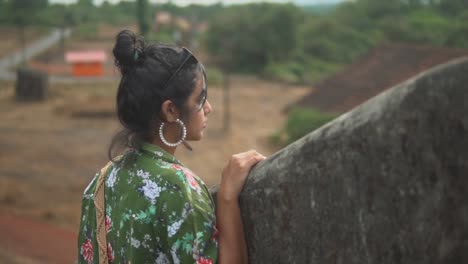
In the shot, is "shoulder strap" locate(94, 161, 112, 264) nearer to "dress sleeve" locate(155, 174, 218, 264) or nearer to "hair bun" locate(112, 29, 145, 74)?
"dress sleeve" locate(155, 174, 218, 264)

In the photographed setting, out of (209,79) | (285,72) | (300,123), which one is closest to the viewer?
(300,123)

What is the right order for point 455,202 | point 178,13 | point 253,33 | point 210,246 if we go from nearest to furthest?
point 455,202
point 210,246
point 253,33
point 178,13

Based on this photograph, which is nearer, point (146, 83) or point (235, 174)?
point (146, 83)

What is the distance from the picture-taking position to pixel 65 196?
12625 mm

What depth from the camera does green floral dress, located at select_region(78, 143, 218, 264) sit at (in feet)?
4.82

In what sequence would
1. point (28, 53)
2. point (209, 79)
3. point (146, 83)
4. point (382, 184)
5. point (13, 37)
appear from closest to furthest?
1. point (382, 184)
2. point (146, 83)
3. point (209, 79)
4. point (28, 53)
5. point (13, 37)

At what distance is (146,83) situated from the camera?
156 centimetres

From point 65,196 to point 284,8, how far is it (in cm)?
2462

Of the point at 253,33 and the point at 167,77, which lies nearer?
the point at 167,77

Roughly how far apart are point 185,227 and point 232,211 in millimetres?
189

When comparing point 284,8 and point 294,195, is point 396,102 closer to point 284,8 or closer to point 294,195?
point 294,195

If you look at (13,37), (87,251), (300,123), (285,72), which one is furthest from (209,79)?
(87,251)

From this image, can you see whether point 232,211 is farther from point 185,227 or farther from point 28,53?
point 28,53

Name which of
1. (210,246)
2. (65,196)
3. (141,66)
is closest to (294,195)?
(210,246)
